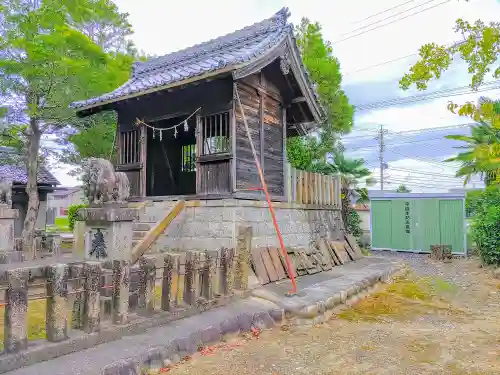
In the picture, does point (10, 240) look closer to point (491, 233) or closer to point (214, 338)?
point (214, 338)

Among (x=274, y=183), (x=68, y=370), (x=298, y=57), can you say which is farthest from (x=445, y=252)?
(x=68, y=370)

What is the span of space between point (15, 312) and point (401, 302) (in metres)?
7.62

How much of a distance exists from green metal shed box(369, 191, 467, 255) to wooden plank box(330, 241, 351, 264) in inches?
248

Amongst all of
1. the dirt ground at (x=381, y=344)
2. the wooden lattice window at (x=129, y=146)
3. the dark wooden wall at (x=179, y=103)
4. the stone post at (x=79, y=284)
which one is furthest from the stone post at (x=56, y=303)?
the wooden lattice window at (x=129, y=146)

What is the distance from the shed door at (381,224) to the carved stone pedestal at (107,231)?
48.4 ft

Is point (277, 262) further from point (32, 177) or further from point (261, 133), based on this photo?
point (32, 177)

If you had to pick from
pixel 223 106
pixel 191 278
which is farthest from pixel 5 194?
pixel 191 278

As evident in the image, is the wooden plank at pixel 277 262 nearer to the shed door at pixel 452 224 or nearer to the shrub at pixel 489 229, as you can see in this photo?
the shrub at pixel 489 229

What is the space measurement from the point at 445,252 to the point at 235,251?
40.1 feet

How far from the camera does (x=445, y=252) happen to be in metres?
15.9

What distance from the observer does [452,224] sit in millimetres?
16703

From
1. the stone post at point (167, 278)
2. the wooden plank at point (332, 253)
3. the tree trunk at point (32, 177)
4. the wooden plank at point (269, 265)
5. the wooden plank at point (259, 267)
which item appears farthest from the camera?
the tree trunk at point (32, 177)

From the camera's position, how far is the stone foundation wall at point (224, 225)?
9125 mm

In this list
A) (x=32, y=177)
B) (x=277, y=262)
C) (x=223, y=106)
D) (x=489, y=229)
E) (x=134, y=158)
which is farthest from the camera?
(x=32, y=177)
